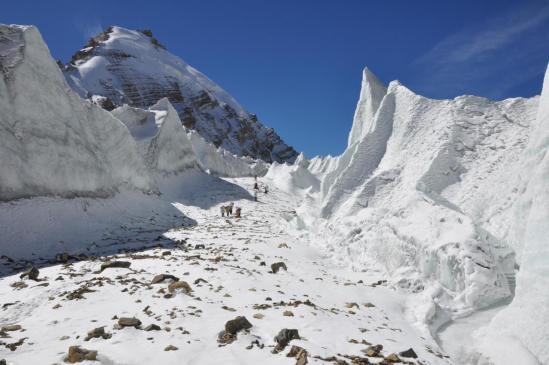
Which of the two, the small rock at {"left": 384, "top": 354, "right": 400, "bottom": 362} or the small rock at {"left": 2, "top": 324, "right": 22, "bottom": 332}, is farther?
the small rock at {"left": 2, "top": 324, "right": 22, "bottom": 332}

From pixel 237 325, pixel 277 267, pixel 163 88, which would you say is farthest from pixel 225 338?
pixel 163 88

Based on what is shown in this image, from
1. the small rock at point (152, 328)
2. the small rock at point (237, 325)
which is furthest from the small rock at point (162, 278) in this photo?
the small rock at point (237, 325)

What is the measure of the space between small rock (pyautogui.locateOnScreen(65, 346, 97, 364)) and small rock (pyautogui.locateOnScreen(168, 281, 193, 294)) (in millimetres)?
3222

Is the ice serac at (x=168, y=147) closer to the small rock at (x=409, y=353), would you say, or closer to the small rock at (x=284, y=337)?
the small rock at (x=284, y=337)

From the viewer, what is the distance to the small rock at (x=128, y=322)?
6.50m

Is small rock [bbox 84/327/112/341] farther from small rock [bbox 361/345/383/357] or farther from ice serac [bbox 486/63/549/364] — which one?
ice serac [bbox 486/63/549/364]

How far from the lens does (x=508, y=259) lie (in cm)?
935

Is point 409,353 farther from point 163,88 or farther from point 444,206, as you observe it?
point 163,88

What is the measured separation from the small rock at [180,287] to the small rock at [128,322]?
1.93 m

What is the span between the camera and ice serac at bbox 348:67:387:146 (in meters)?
26.0

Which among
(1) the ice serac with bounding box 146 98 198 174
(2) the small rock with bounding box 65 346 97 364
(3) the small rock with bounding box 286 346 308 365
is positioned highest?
(1) the ice serac with bounding box 146 98 198 174

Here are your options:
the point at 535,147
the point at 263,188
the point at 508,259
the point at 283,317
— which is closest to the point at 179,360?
the point at 283,317

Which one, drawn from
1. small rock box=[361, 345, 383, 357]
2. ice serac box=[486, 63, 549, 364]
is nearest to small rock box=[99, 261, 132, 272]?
small rock box=[361, 345, 383, 357]

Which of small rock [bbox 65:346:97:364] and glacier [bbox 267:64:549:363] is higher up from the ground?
glacier [bbox 267:64:549:363]
